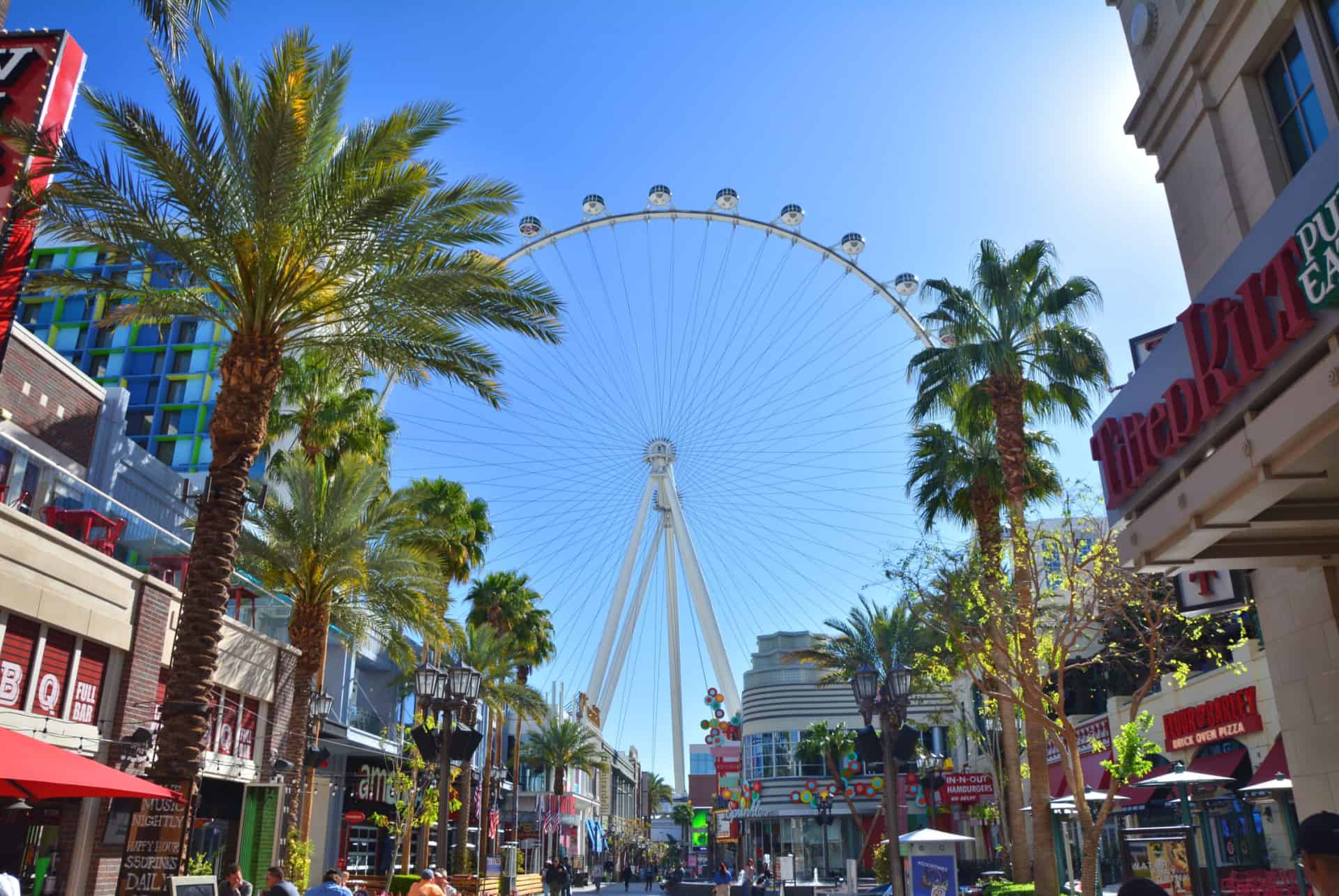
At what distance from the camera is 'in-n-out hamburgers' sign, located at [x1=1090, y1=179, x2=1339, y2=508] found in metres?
7.41

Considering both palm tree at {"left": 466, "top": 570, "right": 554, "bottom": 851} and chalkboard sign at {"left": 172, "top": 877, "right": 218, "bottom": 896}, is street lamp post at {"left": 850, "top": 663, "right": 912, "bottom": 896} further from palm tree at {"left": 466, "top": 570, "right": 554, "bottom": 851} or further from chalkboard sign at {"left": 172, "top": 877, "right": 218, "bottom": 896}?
Answer: palm tree at {"left": 466, "top": 570, "right": 554, "bottom": 851}

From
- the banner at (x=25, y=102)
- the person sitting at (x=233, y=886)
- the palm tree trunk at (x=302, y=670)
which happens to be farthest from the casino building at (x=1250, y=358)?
the palm tree trunk at (x=302, y=670)

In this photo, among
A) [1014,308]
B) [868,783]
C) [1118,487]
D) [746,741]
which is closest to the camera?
[1118,487]

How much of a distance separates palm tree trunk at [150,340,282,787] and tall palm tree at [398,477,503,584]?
17.6 metres

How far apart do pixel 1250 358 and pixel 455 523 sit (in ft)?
101

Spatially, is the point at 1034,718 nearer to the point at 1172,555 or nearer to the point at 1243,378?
the point at 1172,555

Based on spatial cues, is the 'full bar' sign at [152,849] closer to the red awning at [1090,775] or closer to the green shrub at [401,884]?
the green shrub at [401,884]

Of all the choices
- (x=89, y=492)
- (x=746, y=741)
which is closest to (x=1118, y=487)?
(x=89, y=492)

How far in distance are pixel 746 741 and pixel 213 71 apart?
74.0m

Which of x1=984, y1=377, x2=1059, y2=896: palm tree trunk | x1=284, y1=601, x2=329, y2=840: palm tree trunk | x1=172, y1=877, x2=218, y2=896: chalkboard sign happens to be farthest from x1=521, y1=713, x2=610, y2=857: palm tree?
x1=172, y1=877, x2=218, y2=896: chalkboard sign

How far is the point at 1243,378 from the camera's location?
27.5 ft

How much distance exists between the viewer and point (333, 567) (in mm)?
24516

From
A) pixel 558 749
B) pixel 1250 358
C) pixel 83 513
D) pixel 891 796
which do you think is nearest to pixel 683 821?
pixel 558 749

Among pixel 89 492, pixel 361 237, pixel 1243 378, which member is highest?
pixel 361 237
